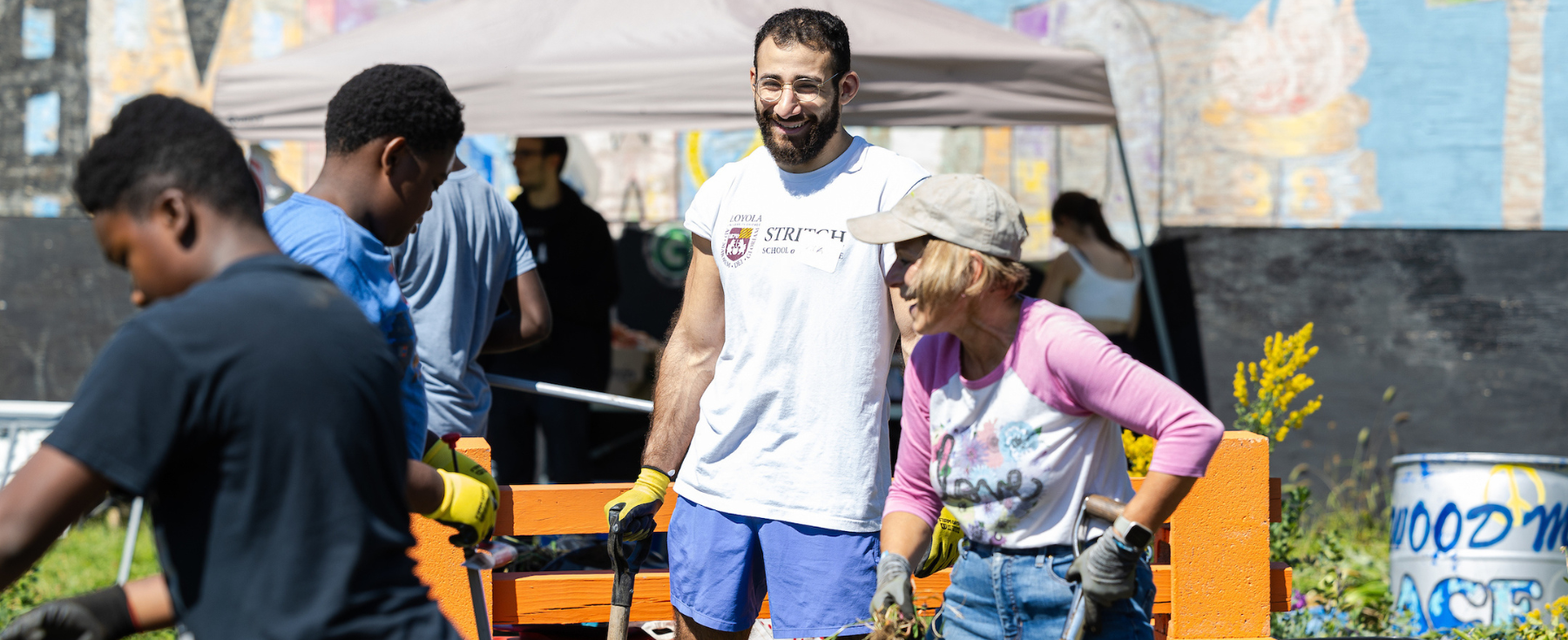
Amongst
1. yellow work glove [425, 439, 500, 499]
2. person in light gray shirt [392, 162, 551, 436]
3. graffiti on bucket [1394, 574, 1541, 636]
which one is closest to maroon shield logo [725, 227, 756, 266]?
yellow work glove [425, 439, 500, 499]

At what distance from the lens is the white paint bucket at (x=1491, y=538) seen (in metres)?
4.76

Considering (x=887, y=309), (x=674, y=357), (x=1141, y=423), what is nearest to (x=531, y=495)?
(x=674, y=357)

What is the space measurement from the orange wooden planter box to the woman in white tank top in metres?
2.88

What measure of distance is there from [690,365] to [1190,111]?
490cm

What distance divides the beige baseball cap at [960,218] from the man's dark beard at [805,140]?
23.1 inches

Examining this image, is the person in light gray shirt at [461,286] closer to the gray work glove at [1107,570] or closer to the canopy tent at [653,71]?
the canopy tent at [653,71]

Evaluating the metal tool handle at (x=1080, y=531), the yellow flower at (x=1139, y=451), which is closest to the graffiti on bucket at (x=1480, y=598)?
the yellow flower at (x=1139, y=451)

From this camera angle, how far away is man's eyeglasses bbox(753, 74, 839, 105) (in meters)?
2.89

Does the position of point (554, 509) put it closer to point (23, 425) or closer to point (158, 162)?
point (158, 162)

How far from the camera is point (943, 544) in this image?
2693 mm

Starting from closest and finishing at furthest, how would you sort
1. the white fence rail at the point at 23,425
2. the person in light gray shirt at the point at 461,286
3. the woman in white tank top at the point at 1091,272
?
the person in light gray shirt at the point at 461,286
the white fence rail at the point at 23,425
the woman in white tank top at the point at 1091,272

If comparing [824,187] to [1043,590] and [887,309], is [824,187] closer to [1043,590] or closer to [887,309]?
[887,309]

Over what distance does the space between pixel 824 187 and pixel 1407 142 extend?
17.4 feet

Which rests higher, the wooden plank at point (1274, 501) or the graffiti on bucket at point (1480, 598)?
the wooden plank at point (1274, 501)
